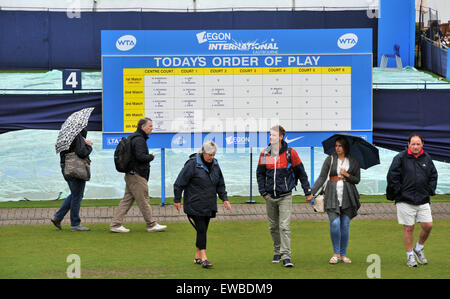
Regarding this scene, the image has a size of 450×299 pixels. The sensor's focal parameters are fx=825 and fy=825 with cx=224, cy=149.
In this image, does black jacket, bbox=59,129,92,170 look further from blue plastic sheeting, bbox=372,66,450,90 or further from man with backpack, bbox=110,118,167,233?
blue plastic sheeting, bbox=372,66,450,90

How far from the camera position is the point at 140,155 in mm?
13016

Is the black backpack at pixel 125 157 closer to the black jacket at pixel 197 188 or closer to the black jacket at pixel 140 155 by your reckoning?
the black jacket at pixel 140 155

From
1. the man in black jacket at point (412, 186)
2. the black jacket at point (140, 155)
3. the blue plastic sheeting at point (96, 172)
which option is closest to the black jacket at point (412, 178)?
the man in black jacket at point (412, 186)

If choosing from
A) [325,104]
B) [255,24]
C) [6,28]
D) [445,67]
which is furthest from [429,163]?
[6,28]

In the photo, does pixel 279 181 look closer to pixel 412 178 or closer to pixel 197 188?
pixel 197 188

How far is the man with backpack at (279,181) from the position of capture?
1061 cm

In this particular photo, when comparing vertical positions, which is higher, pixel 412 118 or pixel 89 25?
pixel 89 25

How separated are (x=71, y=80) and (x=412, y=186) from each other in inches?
295

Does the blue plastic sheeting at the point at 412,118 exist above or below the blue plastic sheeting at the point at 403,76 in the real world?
below

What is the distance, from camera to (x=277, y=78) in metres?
15.4

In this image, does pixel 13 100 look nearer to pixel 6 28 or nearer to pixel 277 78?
pixel 277 78

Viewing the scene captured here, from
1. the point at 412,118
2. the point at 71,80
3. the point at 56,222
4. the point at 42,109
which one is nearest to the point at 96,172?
the point at 42,109

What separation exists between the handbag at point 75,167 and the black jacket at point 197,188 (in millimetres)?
3127

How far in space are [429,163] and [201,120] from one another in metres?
5.78
